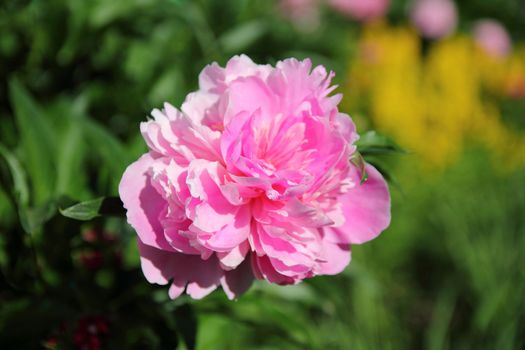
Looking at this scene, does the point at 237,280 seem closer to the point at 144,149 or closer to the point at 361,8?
the point at 144,149

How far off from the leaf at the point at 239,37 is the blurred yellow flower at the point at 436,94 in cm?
136

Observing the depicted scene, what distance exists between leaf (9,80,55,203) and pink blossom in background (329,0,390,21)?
3.01 meters

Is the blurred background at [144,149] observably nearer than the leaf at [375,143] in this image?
No

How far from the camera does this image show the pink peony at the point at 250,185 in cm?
62

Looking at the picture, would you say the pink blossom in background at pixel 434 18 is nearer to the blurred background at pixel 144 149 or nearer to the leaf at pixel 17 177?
the blurred background at pixel 144 149

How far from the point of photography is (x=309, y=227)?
639mm

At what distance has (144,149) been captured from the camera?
109 centimetres

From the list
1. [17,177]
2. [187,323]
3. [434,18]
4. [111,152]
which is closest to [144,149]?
[111,152]

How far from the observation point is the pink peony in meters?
0.62

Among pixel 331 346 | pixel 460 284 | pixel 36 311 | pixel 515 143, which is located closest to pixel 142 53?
pixel 36 311

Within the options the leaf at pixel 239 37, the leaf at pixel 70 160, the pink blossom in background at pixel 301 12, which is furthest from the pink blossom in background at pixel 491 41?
the leaf at pixel 70 160

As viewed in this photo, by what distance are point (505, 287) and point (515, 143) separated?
156 cm

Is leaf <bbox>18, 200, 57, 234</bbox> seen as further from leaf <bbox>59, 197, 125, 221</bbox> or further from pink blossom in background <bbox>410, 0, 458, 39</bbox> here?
pink blossom in background <bbox>410, 0, 458, 39</bbox>

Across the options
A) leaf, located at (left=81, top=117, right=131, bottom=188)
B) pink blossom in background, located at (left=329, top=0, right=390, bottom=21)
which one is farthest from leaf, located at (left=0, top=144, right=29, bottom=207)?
pink blossom in background, located at (left=329, top=0, right=390, bottom=21)
